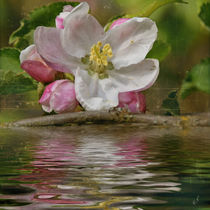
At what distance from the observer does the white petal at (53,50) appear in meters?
0.48

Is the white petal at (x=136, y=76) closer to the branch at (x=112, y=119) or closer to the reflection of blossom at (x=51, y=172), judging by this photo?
the branch at (x=112, y=119)

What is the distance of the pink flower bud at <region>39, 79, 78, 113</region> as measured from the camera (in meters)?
0.48

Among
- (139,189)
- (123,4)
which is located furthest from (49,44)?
(139,189)

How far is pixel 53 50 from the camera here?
488 mm

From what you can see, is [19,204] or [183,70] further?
[183,70]

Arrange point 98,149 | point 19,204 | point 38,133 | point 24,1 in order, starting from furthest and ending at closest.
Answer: point 24,1 → point 38,133 → point 98,149 → point 19,204

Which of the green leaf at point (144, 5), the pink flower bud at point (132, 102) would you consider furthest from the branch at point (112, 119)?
the green leaf at point (144, 5)

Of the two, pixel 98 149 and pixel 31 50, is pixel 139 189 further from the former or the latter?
pixel 31 50

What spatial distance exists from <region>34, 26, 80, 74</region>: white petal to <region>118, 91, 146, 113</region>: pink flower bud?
0.21 feet

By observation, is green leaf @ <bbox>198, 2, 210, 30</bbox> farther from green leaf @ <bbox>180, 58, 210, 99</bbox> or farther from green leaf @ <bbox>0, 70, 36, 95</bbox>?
green leaf @ <bbox>0, 70, 36, 95</bbox>

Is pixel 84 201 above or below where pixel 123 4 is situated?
below

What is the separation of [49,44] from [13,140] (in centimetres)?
12

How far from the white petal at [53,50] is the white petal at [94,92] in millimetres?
17

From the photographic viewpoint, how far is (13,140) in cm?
41
